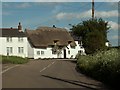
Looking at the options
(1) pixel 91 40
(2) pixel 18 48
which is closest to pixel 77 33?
(1) pixel 91 40

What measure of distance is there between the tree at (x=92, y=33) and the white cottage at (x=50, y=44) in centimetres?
2273

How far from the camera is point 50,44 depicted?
91688 mm

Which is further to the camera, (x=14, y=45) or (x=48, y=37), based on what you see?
(x=48, y=37)

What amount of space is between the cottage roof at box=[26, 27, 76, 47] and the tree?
24.3m

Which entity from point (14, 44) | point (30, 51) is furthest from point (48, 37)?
point (14, 44)

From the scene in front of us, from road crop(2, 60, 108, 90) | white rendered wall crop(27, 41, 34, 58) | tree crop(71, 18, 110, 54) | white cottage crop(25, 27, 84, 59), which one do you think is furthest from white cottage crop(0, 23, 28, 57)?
road crop(2, 60, 108, 90)

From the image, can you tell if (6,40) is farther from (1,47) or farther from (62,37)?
(62,37)

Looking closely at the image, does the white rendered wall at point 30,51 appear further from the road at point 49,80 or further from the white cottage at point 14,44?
the road at point 49,80

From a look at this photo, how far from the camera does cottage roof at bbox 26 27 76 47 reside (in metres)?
90.1

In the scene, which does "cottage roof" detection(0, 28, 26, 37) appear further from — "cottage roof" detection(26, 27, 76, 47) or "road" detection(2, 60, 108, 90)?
"road" detection(2, 60, 108, 90)

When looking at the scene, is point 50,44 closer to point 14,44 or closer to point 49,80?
point 14,44

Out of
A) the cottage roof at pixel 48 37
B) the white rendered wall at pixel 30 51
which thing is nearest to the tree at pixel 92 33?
the white rendered wall at pixel 30 51

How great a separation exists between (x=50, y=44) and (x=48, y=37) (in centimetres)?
384

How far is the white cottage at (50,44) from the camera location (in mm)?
88000
